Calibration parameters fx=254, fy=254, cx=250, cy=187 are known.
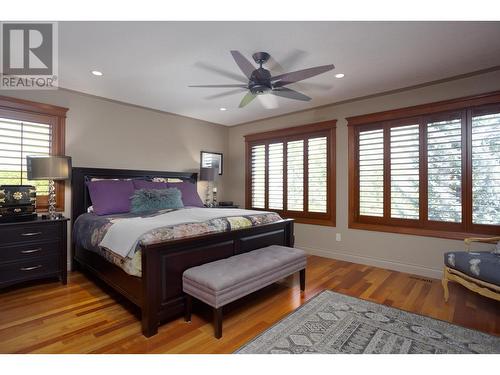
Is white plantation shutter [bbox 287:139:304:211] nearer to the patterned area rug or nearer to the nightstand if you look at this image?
the patterned area rug

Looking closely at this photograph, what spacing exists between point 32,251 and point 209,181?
10.1 ft

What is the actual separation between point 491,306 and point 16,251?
500 cm

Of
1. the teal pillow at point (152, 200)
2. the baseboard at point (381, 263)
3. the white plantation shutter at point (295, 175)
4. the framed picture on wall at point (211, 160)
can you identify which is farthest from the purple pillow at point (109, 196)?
the baseboard at point (381, 263)

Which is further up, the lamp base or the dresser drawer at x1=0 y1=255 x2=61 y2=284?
the lamp base

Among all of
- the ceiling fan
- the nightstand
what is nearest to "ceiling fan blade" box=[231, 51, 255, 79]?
the ceiling fan

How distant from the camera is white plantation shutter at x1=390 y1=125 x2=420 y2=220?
3.54m

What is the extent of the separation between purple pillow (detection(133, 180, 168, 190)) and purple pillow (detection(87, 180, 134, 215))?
0.18 metres

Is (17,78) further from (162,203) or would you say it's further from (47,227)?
(162,203)

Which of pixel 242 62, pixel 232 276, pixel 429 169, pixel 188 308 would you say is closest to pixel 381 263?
pixel 429 169

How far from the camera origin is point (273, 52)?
254cm

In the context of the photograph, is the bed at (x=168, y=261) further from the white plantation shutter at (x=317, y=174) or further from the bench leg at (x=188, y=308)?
the white plantation shutter at (x=317, y=174)

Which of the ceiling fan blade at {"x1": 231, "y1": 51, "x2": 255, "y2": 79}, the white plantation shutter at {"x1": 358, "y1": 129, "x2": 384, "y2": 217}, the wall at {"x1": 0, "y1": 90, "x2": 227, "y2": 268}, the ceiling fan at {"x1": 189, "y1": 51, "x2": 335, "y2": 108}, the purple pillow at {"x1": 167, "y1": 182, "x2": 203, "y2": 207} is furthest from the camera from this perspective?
the purple pillow at {"x1": 167, "y1": 182, "x2": 203, "y2": 207}

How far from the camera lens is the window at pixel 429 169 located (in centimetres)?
304
